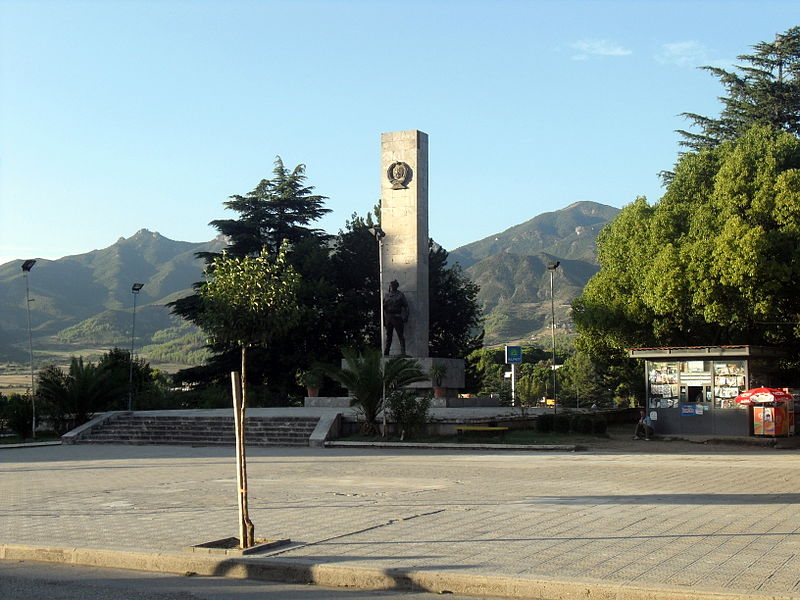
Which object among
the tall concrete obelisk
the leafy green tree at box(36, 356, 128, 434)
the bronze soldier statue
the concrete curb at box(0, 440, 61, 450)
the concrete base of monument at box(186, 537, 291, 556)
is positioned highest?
the tall concrete obelisk

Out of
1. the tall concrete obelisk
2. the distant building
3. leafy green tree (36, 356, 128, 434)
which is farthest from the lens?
the tall concrete obelisk

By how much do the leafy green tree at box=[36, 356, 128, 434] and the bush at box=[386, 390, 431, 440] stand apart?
12884mm

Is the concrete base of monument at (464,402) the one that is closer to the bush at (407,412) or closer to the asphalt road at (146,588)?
the bush at (407,412)

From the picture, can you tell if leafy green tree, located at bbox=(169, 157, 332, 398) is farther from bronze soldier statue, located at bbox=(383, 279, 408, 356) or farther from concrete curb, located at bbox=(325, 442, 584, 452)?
concrete curb, located at bbox=(325, 442, 584, 452)

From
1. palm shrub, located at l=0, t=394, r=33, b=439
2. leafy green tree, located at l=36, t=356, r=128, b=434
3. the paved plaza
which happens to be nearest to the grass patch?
the paved plaza

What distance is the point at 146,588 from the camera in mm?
7906

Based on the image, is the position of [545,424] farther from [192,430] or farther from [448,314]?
[448,314]

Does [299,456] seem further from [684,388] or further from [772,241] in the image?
[772,241]

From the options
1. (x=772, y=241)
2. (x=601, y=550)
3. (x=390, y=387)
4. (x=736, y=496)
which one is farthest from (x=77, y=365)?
(x=601, y=550)

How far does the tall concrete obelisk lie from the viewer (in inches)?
1577

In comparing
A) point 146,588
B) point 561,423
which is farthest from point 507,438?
point 146,588

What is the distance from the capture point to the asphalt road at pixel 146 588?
7562 millimetres

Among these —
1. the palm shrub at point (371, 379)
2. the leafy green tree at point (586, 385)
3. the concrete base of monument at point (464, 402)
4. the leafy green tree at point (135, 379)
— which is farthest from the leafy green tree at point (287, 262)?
the leafy green tree at point (586, 385)

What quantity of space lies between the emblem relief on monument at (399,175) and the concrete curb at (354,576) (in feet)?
104
